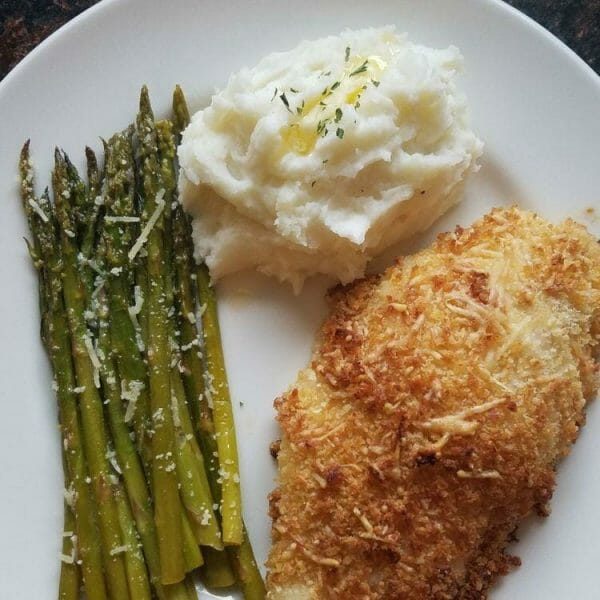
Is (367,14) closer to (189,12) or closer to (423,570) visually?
(189,12)

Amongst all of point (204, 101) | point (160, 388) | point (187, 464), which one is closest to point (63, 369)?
point (160, 388)

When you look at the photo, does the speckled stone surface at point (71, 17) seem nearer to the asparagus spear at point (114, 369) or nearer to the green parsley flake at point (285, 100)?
the asparagus spear at point (114, 369)

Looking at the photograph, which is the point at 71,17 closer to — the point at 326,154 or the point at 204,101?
the point at 204,101

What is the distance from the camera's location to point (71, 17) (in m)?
4.65

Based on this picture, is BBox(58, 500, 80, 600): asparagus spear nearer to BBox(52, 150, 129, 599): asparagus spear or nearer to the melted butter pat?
BBox(52, 150, 129, 599): asparagus spear

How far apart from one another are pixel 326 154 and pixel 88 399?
5.67 ft

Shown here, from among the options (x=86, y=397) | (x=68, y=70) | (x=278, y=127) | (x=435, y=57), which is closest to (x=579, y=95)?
(x=435, y=57)

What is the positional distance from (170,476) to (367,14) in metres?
2.72

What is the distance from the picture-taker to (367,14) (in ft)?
14.1

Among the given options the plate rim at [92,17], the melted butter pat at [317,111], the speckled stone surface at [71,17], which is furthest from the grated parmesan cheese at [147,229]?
the speckled stone surface at [71,17]

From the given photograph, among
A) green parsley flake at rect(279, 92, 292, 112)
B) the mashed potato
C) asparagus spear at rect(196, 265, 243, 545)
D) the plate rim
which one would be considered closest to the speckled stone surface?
the plate rim

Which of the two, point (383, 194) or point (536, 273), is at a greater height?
point (383, 194)

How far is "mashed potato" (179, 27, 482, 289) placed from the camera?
379 centimetres

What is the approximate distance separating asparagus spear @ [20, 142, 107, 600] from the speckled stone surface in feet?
2.79
